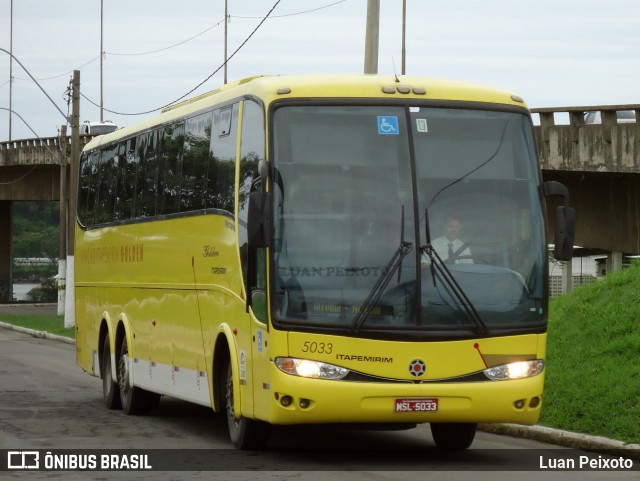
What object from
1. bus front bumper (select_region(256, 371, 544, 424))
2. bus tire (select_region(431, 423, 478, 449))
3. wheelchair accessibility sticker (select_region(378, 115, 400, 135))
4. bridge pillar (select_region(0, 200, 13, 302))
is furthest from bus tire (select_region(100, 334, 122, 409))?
bridge pillar (select_region(0, 200, 13, 302))

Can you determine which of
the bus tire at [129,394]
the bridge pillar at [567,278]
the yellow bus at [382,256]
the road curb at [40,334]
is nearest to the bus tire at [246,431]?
the yellow bus at [382,256]

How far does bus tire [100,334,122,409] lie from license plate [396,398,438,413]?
7.34 m

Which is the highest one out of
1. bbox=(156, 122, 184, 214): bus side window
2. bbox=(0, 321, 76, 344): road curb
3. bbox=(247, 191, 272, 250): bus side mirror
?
bbox=(156, 122, 184, 214): bus side window

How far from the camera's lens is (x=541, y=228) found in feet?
41.8

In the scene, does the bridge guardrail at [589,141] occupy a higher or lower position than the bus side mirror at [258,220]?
higher

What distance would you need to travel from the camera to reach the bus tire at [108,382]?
1866cm

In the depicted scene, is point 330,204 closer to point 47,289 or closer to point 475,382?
point 475,382

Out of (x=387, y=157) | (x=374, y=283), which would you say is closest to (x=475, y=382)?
(x=374, y=283)

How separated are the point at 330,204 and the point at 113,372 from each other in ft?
23.2

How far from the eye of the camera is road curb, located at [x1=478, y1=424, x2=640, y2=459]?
43.2 feet

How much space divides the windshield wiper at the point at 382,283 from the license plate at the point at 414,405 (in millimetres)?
682

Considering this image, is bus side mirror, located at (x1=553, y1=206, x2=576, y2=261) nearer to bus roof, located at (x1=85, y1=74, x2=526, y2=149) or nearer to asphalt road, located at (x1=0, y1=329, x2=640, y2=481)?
bus roof, located at (x1=85, y1=74, x2=526, y2=149)

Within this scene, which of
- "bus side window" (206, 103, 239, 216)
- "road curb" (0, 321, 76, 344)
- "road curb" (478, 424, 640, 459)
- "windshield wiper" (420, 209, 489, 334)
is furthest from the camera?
"road curb" (0, 321, 76, 344)

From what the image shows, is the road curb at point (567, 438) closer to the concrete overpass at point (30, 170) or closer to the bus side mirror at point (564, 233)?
the bus side mirror at point (564, 233)
